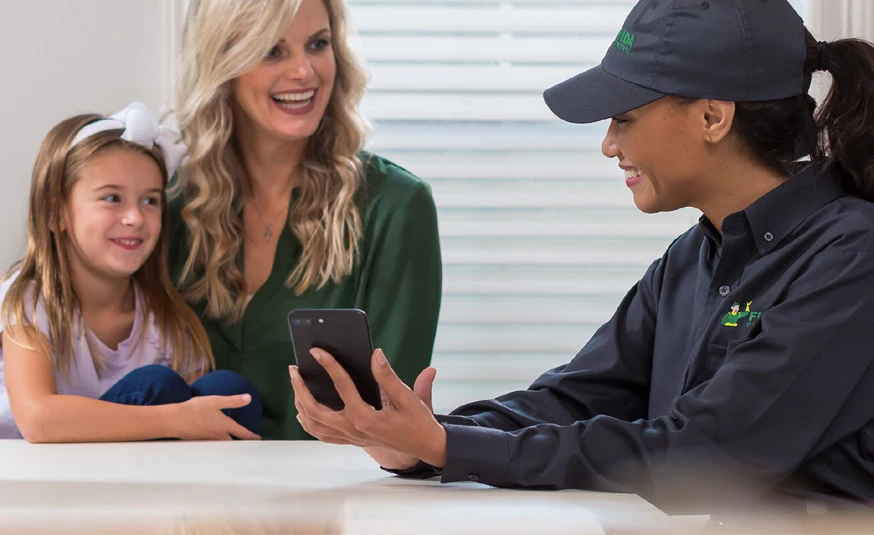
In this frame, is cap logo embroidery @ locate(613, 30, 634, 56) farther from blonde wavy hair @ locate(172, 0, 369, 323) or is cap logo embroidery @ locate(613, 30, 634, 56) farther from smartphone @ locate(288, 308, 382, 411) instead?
blonde wavy hair @ locate(172, 0, 369, 323)

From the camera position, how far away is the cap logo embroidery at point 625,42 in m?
1.45

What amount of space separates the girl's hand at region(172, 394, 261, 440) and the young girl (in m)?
0.05

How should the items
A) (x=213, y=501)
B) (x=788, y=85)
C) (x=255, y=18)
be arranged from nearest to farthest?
(x=213, y=501)
(x=788, y=85)
(x=255, y=18)

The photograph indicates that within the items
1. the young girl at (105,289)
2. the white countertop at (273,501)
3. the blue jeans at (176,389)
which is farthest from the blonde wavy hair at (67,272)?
the white countertop at (273,501)

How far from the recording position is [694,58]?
1.38 m

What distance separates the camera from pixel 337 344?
1320 millimetres

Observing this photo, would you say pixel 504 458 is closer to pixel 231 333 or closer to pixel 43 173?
pixel 231 333

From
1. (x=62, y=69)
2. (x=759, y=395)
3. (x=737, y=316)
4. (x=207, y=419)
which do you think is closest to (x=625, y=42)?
(x=737, y=316)

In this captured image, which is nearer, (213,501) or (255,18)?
(213,501)

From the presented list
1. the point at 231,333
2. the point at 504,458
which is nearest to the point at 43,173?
the point at 231,333

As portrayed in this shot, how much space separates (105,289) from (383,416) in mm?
1306

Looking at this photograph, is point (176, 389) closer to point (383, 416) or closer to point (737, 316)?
point (383, 416)

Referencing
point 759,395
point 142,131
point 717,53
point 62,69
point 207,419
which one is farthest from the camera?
point 62,69

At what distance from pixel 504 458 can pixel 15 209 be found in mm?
1809
